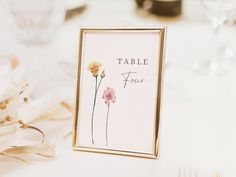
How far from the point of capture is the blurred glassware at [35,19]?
0.91 metres

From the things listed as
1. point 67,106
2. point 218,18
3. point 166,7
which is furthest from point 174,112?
point 166,7

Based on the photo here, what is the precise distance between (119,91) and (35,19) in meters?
0.46

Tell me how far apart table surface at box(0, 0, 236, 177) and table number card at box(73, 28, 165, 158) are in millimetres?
29

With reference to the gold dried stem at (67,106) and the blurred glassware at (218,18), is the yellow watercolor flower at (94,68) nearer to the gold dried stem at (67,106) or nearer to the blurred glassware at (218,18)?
the gold dried stem at (67,106)

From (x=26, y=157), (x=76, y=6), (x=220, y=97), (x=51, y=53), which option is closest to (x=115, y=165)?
(x=26, y=157)

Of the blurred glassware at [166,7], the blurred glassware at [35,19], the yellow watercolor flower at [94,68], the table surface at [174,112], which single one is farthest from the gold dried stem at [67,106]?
the blurred glassware at [166,7]

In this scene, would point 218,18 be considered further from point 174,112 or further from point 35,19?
point 35,19

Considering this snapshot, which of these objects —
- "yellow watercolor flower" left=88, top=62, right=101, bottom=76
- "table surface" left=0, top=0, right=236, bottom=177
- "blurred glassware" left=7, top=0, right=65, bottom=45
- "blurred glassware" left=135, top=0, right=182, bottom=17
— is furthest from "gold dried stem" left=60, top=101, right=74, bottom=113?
"blurred glassware" left=135, top=0, right=182, bottom=17

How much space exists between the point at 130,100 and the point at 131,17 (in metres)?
0.79

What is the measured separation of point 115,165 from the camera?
22.1 inches

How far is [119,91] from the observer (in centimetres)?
56

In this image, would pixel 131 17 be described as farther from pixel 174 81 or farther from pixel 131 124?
pixel 131 124

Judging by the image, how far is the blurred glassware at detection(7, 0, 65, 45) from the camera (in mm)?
911

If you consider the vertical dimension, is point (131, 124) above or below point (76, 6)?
below
